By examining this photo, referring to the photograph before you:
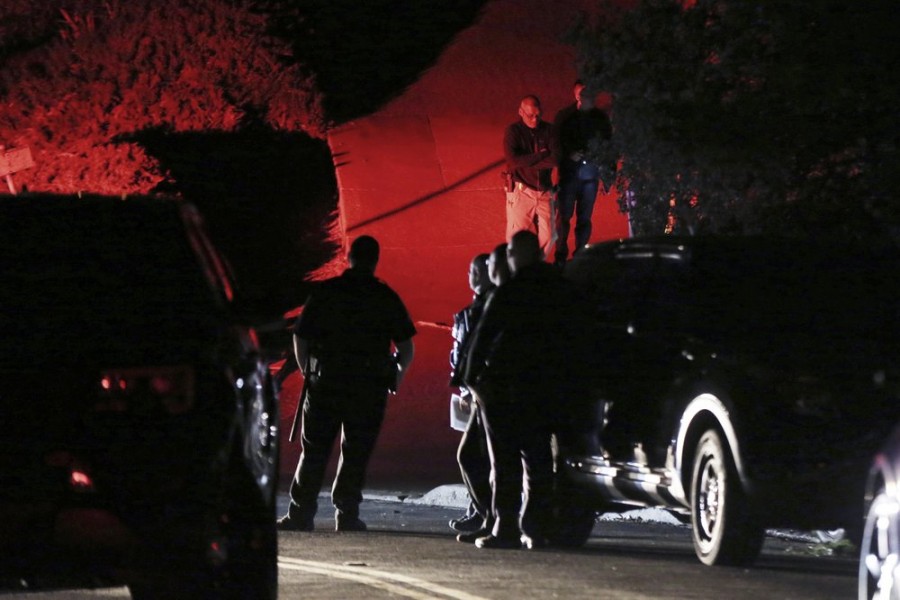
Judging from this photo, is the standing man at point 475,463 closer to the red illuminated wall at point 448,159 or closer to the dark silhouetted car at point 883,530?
the dark silhouetted car at point 883,530

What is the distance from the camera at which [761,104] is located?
15.0 meters

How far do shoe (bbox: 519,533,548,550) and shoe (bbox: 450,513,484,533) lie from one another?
103 cm

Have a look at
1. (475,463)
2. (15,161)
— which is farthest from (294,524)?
(15,161)

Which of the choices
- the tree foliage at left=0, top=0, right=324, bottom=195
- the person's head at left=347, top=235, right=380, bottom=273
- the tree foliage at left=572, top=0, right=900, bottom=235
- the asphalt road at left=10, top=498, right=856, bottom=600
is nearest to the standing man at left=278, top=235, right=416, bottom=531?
the person's head at left=347, top=235, right=380, bottom=273

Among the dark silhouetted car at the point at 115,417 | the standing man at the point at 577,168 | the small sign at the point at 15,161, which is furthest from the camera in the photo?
the standing man at the point at 577,168

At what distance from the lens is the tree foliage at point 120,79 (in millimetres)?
20281

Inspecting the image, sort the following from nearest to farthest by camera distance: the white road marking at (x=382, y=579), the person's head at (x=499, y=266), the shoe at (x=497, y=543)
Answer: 1. the white road marking at (x=382, y=579)
2. the shoe at (x=497, y=543)
3. the person's head at (x=499, y=266)

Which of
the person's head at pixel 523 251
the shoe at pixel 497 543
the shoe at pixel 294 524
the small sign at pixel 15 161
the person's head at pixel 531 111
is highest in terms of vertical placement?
the person's head at pixel 531 111

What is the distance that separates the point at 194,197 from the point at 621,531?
1271cm

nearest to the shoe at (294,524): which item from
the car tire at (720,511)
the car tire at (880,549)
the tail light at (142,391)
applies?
the car tire at (720,511)

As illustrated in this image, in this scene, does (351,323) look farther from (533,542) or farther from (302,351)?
(533,542)

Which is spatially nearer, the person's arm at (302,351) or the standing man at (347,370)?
the standing man at (347,370)

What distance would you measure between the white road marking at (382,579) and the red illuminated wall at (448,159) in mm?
10137

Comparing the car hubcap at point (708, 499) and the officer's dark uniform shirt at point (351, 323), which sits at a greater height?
the officer's dark uniform shirt at point (351, 323)
